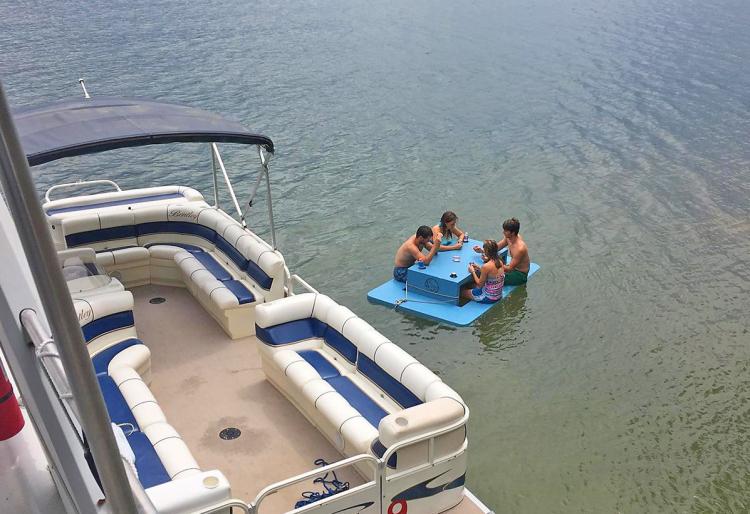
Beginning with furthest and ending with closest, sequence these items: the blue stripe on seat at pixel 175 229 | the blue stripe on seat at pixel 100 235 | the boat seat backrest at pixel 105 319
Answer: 1. the blue stripe on seat at pixel 175 229
2. the blue stripe on seat at pixel 100 235
3. the boat seat backrest at pixel 105 319

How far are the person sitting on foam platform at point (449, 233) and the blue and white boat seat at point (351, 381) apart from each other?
4127 millimetres

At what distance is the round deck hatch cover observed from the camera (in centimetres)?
640

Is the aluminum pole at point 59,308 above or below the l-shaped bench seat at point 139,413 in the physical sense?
above

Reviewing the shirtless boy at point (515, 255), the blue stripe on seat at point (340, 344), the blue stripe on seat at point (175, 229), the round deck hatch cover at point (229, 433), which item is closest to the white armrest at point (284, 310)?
the blue stripe on seat at point (340, 344)

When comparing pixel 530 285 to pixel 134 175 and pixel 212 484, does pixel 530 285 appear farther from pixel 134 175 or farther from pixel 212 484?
pixel 134 175

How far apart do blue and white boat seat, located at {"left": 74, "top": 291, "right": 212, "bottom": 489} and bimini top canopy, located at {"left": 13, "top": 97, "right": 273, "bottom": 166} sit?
5.30ft

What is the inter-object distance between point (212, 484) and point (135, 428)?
1.73 metres

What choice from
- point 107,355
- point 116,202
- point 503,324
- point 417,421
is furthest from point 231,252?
point 417,421

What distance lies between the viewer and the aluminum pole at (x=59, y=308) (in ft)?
3.96

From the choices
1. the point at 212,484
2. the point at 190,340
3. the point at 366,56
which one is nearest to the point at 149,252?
the point at 190,340

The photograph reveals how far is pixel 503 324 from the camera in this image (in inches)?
401

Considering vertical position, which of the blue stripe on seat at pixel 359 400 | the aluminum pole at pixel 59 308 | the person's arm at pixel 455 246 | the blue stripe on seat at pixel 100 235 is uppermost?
the aluminum pole at pixel 59 308

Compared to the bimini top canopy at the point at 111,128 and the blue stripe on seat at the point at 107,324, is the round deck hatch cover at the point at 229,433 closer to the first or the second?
the blue stripe on seat at the point at 107,324

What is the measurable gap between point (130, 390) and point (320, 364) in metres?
1.81
